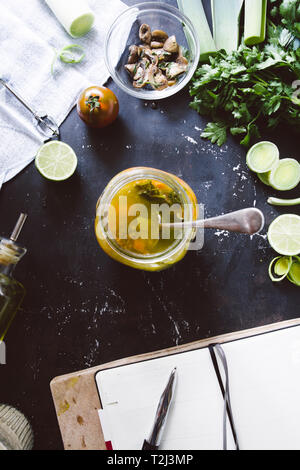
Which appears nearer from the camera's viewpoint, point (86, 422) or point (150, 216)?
point (150, 216)

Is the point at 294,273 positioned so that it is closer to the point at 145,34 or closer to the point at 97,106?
the point at 97,106

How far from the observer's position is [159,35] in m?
1.44

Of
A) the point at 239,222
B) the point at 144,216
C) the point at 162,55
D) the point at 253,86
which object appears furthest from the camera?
the point at 162,55

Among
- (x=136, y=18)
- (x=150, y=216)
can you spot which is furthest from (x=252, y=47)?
(x=150, y=216)

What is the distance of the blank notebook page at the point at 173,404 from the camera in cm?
135

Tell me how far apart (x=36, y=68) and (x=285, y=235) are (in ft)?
3.48

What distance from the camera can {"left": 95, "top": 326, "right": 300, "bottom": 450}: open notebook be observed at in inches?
52.9

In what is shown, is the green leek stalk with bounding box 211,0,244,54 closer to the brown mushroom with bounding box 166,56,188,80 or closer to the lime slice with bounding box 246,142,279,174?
the brown mushroom with bounding box 166,56,188,80

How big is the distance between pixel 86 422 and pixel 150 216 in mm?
741

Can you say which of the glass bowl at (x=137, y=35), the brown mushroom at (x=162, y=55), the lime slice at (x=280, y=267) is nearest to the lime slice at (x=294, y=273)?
the lime slice at (x=280, y=267)

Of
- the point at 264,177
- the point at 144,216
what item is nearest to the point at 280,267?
the point at 264,177
